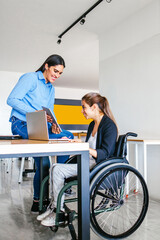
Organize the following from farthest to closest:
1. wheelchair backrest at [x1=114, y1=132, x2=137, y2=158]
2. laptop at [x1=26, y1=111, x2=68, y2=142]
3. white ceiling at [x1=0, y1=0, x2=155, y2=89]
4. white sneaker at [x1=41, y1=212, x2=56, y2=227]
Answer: white ceiling at [x1=0, y1=0, x2=155, y2=89] < wheelchair backrest at [x1=114, y1=132, x2=137, y2=158] < white sneaker at [x1=41, y1=212, x2=56, y2=227] < laptop at [x1=26, y1=111, x2=68, y2=142]

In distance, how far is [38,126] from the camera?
1.42m

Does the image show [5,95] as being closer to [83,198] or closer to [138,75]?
[138,75]

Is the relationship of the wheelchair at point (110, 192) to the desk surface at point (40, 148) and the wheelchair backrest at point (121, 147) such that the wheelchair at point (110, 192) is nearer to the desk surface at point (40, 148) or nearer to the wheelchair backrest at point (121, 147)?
the wheelchair backrest at point (121, 147)

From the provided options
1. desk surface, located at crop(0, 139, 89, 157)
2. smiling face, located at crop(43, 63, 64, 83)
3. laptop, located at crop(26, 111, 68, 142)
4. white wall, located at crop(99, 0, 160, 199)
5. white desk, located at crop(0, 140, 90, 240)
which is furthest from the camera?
white wall, located at crop(99, 0, 160, 199)

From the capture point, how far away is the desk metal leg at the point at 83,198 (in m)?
1.12

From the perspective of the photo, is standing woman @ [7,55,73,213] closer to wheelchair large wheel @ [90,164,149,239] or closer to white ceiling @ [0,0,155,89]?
wheelchair large wheel @ [90,164,149,239]

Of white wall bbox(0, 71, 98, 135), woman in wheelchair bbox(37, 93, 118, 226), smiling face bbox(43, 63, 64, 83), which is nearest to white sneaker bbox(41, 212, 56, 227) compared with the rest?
woman in wheelchair bbox(37, 93, 118, 226)

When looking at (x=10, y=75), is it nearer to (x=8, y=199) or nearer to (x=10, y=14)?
(x=10, y=14)

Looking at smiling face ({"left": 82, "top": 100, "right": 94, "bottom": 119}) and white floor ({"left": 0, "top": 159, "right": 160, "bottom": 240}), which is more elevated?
smiling face ({"left": 82, "top": 100, "right": 94, "bottom": 119})

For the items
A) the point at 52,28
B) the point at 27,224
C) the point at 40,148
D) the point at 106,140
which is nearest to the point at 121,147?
the point at 106,140

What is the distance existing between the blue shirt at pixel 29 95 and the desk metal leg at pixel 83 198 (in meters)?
0.79

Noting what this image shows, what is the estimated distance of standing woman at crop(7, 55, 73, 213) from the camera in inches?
69.7

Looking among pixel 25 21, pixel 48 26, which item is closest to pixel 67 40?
pixel 48 26

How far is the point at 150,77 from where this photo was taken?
9.54ft
